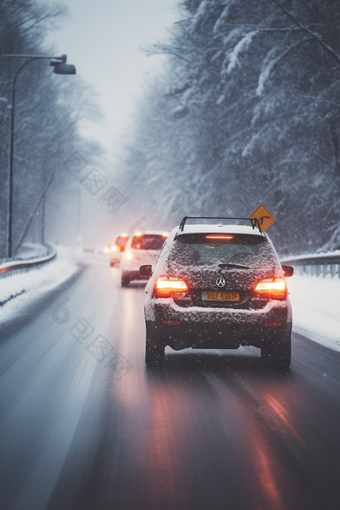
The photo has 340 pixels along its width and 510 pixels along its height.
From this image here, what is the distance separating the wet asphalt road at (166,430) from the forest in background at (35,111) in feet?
84.2

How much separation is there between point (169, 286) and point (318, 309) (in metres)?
6.99

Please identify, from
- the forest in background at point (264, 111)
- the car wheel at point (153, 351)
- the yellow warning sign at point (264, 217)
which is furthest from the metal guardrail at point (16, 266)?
the car wheel at point (153, 351)

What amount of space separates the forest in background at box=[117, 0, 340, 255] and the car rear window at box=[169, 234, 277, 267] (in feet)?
46.6

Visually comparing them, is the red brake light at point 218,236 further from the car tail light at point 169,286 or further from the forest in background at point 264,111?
the forest in background at point 264,111

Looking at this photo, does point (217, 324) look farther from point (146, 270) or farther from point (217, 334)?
point (146, 270)

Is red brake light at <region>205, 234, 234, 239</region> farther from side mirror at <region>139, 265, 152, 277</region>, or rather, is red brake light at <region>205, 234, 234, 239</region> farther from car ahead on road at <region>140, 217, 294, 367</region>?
side mirror at <region>139, 265, 152, 277</region>

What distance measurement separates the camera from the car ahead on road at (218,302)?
853 cm

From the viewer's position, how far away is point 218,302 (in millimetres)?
8594

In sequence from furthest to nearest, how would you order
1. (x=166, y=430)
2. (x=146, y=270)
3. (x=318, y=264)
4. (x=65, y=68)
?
(x=65, y=68), (x=318, y=264), (x=146, y=270), (x=166, y=430)

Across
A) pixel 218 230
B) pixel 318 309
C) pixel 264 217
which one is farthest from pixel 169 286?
pixel 264 217

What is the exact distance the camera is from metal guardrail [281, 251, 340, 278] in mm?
16723

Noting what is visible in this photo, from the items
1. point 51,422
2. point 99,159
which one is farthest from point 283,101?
point 99,159

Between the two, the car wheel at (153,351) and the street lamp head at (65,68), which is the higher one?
the street lamp head at (65,68)

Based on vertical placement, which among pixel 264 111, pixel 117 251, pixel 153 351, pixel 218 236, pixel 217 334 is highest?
pixel 264 111
